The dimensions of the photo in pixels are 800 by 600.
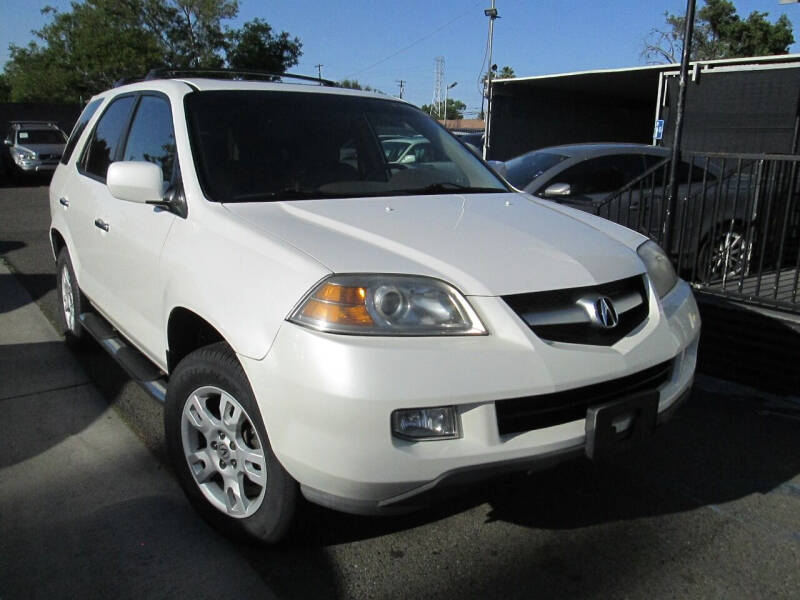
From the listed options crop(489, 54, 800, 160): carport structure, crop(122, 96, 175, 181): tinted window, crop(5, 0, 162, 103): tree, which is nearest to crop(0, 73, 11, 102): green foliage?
crop(5, 0, 162, 103): tree

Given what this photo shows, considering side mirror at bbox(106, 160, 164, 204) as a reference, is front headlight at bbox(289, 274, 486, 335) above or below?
below

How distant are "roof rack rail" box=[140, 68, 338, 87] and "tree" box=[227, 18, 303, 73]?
120ft

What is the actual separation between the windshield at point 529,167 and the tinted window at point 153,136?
4303 millimetres

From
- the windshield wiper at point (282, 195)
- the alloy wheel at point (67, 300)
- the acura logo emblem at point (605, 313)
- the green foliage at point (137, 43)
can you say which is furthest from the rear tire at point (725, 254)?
the green foliage at point (137, 43)

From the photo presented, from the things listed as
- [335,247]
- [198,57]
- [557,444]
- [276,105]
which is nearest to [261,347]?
[335,247]

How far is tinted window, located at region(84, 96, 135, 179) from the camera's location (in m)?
3.94

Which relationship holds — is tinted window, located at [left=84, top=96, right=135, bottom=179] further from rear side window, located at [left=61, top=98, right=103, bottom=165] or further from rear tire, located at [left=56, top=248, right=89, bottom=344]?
rear tire, located at [left=56, top=248, right=89, bottom=344]

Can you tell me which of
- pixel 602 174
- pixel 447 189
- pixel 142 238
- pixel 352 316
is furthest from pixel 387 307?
pixel 602 174

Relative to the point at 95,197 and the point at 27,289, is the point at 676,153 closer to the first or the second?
the point at 95,197

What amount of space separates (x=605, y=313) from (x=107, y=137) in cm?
321

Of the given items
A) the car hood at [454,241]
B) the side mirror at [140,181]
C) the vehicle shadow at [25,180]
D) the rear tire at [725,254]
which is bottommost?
the vehicle shadow at [25,180]

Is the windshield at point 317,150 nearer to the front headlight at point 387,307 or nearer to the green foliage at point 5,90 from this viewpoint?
the front headlight at point 387,307

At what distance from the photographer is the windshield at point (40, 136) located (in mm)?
19531

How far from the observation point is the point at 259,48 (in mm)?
39094
